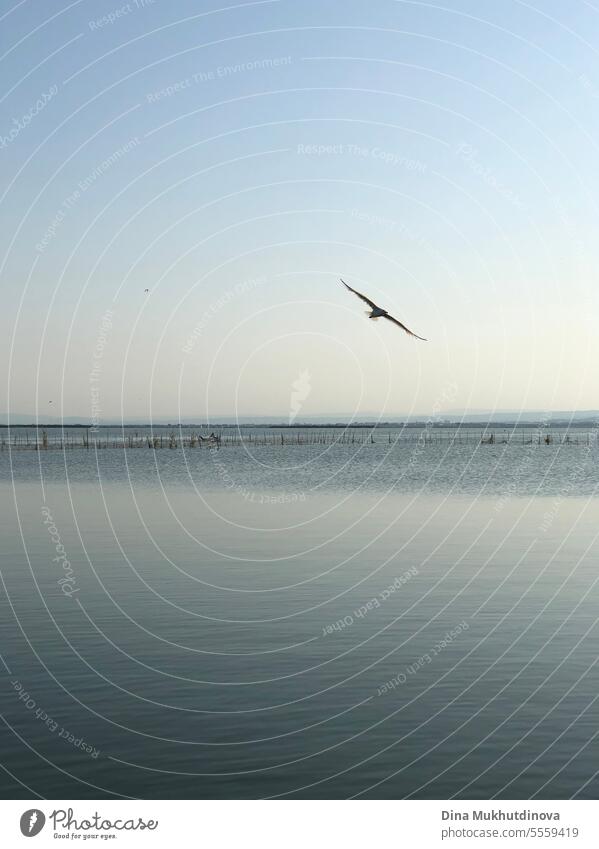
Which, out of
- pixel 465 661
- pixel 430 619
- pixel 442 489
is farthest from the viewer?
pixel 442 489

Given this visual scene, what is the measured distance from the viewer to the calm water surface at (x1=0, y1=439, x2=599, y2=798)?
41.4 feet

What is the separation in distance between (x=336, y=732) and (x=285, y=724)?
0.74 meters

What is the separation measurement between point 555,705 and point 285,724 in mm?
4013

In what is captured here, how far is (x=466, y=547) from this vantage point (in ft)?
100

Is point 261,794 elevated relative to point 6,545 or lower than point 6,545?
lower

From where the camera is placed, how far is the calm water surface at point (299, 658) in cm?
1262

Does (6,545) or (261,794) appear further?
Answer: (6,545)

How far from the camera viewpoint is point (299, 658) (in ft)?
58.3

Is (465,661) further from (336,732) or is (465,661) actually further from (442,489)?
(442,489)

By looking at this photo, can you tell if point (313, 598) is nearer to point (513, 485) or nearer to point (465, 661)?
point (465, 661)

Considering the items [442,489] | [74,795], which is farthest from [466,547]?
[442,489]

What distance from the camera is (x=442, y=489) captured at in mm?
56344

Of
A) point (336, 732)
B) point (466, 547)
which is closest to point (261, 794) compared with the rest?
point (336, 732)
